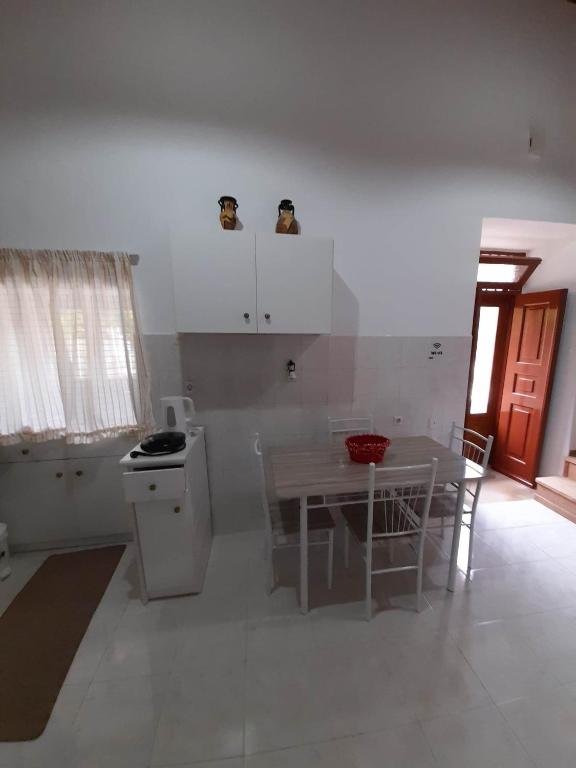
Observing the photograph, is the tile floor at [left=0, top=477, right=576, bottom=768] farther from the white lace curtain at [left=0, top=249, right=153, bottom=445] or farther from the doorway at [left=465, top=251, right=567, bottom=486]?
the doorway at [left=465, top=251, right=567, bottom=486]

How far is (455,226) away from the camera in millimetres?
2273

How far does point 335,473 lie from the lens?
1.70 metres

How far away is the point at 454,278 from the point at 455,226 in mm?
381

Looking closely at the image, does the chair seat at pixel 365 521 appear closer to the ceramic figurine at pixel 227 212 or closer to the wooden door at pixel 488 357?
the ceramic figurine at pixel 227 212

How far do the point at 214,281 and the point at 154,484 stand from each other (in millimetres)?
1200

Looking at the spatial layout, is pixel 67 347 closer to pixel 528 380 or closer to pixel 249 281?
pixel 249 281

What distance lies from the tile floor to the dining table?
0.87ft

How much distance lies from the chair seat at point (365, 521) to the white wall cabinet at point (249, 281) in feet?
3.95

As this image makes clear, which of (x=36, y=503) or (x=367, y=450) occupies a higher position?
(x=367, y=450)

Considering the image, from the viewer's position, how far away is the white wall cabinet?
1.75m

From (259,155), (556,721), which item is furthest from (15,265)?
(556,721)

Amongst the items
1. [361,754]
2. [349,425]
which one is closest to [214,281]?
[349,425]

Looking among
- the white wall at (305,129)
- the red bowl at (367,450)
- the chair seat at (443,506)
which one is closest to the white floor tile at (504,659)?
the chair seat at (443,506)

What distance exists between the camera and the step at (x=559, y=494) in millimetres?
2508
